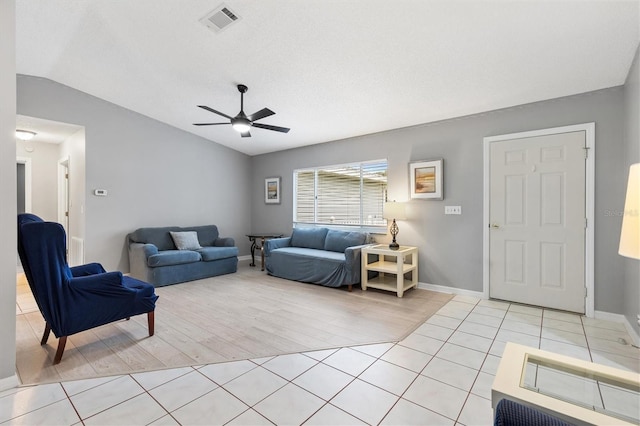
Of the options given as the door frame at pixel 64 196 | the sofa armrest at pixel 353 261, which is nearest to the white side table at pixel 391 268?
the sofa armrest at pixel 353 261

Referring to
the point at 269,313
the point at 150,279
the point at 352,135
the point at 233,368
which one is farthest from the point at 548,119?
the point at 150,279

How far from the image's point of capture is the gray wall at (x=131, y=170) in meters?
4.39

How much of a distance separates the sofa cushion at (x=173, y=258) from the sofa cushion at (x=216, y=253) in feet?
0.32

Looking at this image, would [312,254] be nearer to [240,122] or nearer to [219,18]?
[240,122]

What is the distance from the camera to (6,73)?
6.40ft

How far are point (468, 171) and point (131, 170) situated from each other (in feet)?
17.7

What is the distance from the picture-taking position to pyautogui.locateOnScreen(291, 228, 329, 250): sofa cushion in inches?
204

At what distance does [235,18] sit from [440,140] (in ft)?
9.88

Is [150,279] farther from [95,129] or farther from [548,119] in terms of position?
[548,119]

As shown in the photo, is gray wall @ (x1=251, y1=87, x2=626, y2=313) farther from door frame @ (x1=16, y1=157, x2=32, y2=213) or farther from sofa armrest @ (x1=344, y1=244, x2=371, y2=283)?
door frame @ (x1=16, y1=157, x2=32, y2=213)

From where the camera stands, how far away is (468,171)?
154 inches

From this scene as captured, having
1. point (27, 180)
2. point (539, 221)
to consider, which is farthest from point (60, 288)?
point (27, 180)

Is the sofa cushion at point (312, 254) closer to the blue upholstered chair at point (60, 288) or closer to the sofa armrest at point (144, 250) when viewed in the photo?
the sofa armrest at point (144, 250)

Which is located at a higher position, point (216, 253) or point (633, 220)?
point (633, 220)
